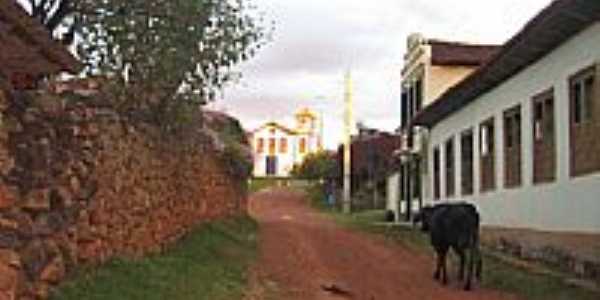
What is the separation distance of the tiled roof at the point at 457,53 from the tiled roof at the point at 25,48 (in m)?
30.0

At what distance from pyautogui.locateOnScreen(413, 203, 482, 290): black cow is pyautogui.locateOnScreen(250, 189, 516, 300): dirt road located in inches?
14.8

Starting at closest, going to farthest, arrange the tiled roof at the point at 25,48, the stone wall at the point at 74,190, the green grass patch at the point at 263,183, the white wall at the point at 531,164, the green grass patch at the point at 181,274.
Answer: the tiled roof at the point at 25,48 < the stone wall at the point at 74,190 < the green grass patch at the point at 181,274 < the white wall at the point at 531,164 < the green grass patch at the point at 263,183

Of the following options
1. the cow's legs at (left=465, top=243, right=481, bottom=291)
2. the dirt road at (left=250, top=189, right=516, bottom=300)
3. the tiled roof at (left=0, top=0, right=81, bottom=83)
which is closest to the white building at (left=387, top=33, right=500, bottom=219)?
the dirt road at (left=250, top=189, right=516, bottom=300)

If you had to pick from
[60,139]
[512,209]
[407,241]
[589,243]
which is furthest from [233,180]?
[60,139]

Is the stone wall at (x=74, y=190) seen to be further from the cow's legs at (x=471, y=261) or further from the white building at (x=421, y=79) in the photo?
the white building at (x=421, y=79)

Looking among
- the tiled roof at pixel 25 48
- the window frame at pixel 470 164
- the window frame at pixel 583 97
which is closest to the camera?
the tiled roof at pixel 25 48

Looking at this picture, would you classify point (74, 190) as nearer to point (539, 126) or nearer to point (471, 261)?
point (471, 261)

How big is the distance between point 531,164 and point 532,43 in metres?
2.88

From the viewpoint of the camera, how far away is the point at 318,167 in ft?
252

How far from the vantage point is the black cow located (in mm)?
19344

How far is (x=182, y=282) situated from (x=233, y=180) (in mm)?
17354

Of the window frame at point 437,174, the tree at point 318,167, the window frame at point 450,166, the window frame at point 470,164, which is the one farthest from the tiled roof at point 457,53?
the tree at point 318,167

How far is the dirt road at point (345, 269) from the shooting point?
17.4 metres

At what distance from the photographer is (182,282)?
605 inches
